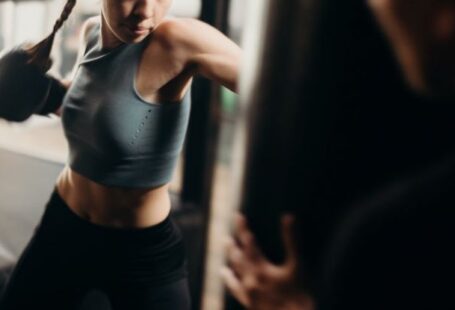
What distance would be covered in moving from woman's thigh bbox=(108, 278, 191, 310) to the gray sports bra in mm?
198

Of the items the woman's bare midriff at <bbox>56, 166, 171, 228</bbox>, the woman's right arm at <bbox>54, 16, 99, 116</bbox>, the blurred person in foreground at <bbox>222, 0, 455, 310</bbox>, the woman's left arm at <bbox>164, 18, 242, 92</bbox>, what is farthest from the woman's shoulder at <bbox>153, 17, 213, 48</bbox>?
the blurred person in foreground at <bbox>222, 0, 455, 310</bbox>

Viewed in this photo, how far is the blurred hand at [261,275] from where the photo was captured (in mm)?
533

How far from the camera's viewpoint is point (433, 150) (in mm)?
452

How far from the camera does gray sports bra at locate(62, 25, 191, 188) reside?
0.85 m

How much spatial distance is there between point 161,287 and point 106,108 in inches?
13.7

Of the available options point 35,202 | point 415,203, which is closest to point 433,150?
point 415,203

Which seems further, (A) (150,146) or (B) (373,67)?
(A) (150,146)

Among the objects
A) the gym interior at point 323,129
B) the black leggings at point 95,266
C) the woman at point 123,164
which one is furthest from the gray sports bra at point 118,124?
the gym interior at point 323,129

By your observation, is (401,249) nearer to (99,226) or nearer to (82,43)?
(99,226)

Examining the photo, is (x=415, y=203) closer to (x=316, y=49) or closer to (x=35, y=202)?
(x=316, y=49)

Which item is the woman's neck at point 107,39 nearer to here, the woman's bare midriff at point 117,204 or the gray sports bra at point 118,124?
the gray sports bra at point 118,124

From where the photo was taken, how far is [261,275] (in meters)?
0.56

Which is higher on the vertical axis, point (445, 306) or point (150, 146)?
point (445, 306)

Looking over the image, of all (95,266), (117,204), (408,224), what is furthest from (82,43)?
(408,224)
